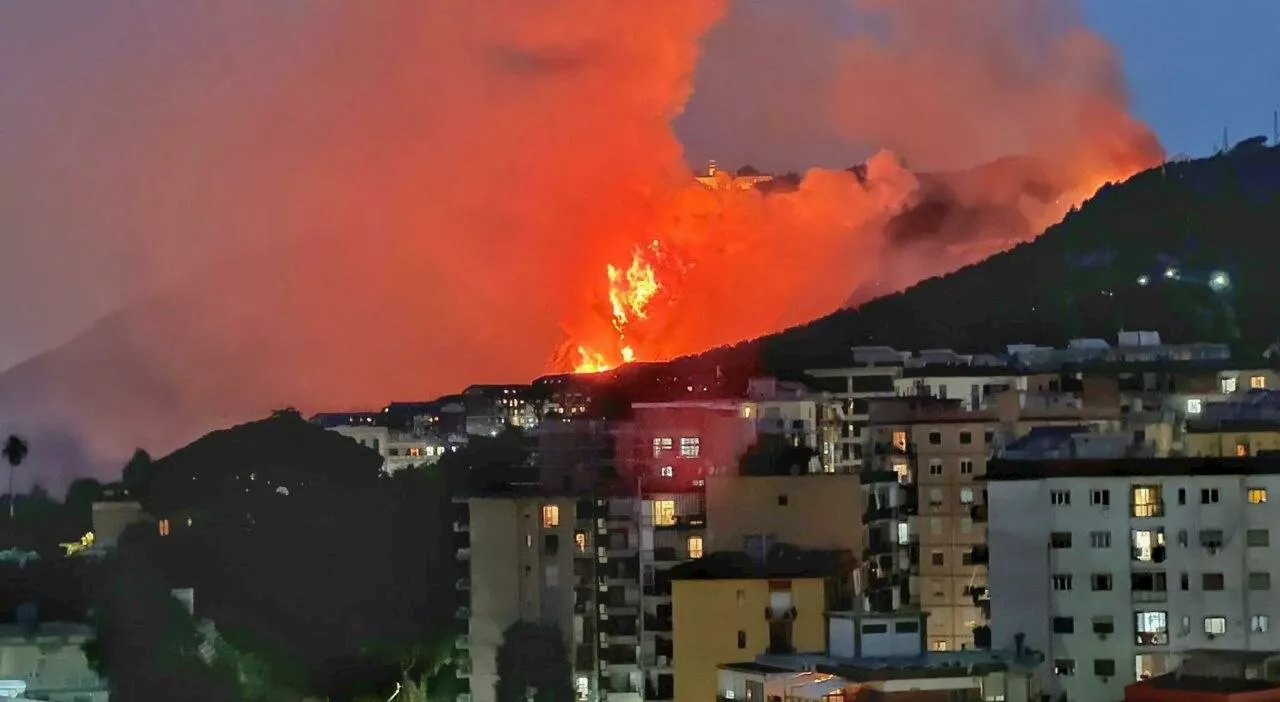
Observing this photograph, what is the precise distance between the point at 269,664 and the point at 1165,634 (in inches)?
322

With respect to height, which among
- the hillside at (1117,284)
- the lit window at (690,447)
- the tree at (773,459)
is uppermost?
the hillside at (1117,284)

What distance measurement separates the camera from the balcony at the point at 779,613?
1783 cm

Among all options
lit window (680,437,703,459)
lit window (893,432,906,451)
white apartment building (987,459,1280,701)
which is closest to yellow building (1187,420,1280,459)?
lit window (893,432,906,451)

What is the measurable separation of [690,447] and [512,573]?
3.12 m

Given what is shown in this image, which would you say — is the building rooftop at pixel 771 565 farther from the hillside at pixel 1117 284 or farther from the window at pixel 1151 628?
the hillside at pixel 1117 284

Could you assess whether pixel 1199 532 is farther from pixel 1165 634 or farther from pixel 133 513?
pixel 133 513

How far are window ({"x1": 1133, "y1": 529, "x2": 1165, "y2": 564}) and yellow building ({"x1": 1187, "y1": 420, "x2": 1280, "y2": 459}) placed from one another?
5295mm

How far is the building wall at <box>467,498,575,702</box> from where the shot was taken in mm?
21797

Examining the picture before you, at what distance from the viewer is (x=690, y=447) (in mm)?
24562

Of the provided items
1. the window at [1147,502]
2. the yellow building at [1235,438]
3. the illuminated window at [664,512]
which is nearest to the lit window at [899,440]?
the yellow building at [1235,438]

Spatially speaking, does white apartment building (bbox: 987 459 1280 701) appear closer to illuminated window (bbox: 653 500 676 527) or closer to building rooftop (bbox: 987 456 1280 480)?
building rooftop (bbox: 987 456 1280 480)

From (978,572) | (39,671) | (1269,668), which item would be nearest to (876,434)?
(978,572)

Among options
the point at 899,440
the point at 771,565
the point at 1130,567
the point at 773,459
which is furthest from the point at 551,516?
the point at 1130,567

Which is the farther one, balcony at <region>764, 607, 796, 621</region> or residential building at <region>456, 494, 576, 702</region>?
residential building at <region>456, 494, 576, 702</region>
